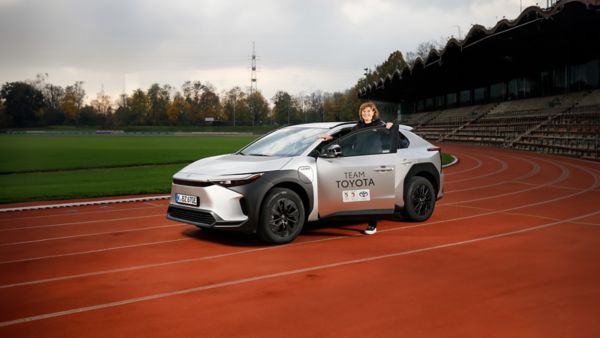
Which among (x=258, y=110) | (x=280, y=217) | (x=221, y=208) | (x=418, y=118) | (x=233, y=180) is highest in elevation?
(x=258, y=110)

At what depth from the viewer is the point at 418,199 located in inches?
371

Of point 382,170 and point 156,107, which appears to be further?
point 156,107

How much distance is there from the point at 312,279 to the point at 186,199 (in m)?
2.58

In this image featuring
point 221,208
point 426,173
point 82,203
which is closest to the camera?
point 221,208

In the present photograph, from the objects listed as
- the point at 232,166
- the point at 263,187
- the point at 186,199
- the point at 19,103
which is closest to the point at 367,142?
the point at 263,187

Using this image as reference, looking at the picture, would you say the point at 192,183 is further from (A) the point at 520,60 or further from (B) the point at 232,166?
(A) the point at 520,60

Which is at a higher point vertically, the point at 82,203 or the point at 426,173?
the point at 426,173

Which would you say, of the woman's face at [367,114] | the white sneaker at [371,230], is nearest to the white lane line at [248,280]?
the white sneaker at [371,230]

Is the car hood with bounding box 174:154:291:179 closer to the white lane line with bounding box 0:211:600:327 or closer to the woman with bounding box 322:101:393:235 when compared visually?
the woman with bounding box 322:101:393:235

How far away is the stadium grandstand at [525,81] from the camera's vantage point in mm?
30406

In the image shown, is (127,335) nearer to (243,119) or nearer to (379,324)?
(379,324)

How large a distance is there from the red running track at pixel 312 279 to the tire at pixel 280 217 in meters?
0.21

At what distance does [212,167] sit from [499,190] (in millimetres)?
9435

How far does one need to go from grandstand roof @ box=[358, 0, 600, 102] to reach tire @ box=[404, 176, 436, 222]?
22.8 m
